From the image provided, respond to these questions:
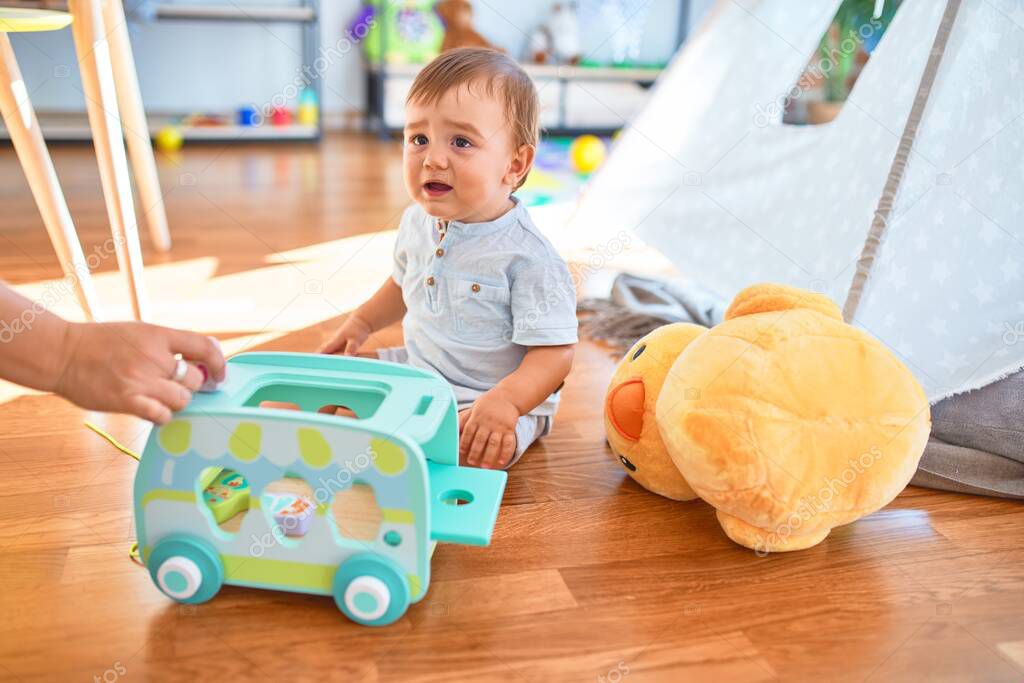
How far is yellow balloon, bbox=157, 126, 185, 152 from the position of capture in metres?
2.84

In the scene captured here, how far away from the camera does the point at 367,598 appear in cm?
70

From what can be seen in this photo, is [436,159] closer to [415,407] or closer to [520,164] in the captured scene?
[520,164]

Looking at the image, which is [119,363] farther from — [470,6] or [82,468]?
[470,6]

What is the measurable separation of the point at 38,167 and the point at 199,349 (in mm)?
721

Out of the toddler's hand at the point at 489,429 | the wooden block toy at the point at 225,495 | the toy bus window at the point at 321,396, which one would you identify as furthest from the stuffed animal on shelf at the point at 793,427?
the wooden block toy at the point at 225,495

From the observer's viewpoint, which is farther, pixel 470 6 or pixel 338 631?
pixel 470 6

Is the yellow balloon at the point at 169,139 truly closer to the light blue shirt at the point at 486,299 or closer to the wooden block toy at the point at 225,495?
the light blue shirt at the point at 486,299

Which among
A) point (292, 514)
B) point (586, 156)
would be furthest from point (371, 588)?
point (586, 156)

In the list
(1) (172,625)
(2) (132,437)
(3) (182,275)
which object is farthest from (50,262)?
(1) (172,625)

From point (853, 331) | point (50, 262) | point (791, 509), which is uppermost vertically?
point (853, 331)

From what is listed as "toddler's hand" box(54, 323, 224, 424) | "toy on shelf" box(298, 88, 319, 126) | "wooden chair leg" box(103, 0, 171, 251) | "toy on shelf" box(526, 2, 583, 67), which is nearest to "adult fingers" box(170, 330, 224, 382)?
"toddler's hand" box(54, 323, 224, 424)

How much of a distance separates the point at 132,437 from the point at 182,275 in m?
0.63

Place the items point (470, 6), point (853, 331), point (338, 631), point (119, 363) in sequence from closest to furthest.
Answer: point (119, 363), point (338, 631), point (853, 331), point (470, 6)

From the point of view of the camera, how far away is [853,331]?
0.83m
